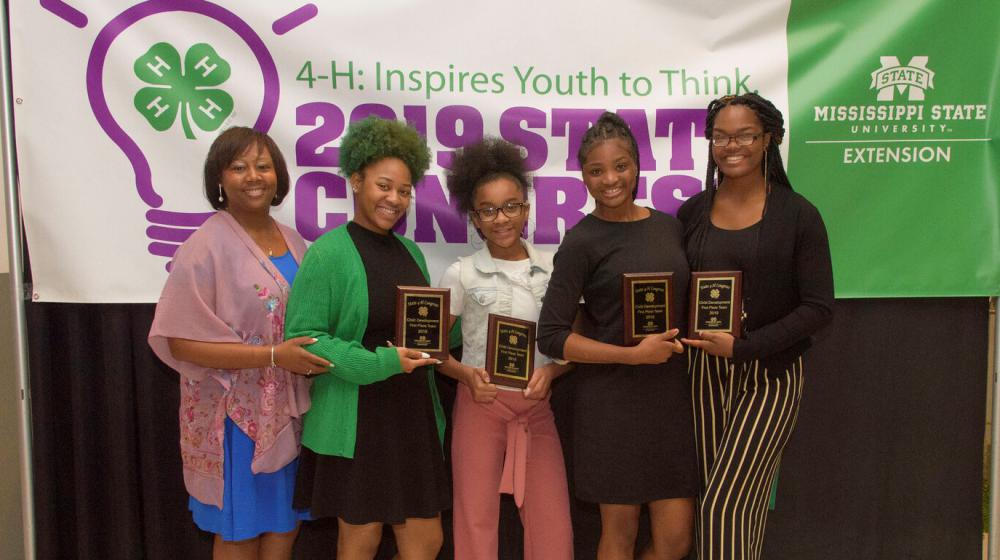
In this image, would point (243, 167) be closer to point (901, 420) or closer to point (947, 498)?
point (901, 420)

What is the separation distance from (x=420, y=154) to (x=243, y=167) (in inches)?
23.4

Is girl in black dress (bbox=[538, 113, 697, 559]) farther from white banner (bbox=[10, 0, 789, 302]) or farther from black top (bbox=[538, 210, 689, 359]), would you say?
white banner (bbox=[10, 0, 789, 302])

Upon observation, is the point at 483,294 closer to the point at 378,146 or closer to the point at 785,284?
the point at 378,146

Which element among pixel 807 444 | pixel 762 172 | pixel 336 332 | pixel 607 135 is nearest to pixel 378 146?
pixel 336 332

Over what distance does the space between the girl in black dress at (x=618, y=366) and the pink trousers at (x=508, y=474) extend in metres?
0.18

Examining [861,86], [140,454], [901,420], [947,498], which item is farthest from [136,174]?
[947,498]

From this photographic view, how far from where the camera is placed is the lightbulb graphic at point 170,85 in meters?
2.89

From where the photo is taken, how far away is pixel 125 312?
3100 mm

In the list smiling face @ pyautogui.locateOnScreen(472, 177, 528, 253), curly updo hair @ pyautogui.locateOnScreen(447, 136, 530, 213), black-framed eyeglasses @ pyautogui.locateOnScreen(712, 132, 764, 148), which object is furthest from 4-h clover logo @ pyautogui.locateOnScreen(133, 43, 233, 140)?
black-framed eyeglasses @ pyautogui.locateOnScreen(712, 132, 764, 148)

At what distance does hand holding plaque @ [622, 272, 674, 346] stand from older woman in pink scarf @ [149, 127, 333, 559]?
3.39 ft

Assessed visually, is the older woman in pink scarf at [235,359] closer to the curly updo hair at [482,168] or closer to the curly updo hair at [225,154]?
the curly updo hair at [225,154]

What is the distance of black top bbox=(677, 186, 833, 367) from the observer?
2.18m

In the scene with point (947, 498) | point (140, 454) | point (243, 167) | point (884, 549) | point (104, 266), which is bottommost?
point (884, 549)

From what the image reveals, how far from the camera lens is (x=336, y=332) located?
2.27 metres
